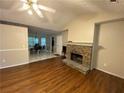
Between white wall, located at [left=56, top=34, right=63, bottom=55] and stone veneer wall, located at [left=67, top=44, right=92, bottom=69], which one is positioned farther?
white wall, located at [left=56, top=34, right=63, bottom=55]

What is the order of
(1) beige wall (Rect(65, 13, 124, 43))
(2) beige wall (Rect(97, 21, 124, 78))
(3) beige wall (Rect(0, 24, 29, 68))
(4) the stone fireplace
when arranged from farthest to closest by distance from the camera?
(4) the stone fireplace < (3) beige wall (Rect(0, 24, 29, 68)) < (1) beige wall (Rect(65, 13, 124, 43)) < (2) beige wall (Rect(97, 21, 124, 78))

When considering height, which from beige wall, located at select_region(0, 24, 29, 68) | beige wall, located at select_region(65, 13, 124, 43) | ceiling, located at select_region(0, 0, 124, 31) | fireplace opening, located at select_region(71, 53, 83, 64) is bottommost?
fireplace opening, located at select_region(71, 53, 83, 64)

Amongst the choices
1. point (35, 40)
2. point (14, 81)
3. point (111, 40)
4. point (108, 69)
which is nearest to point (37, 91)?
point (14, 81)

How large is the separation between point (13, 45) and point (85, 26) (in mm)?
4044

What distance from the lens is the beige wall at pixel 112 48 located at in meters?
3.48

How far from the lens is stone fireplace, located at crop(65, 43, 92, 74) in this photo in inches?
166

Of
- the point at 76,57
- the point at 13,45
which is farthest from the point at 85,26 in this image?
the point at 13,45

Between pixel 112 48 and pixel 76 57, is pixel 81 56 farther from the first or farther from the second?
pixel 112 48

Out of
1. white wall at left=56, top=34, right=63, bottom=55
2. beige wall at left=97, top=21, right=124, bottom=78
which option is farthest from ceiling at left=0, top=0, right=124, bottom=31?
white wall at left=56, top=34, right=63, bottom=55

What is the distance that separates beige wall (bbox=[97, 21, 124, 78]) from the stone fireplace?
1.92ft

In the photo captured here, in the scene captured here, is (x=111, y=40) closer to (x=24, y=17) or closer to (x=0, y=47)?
(x=24, y=17)

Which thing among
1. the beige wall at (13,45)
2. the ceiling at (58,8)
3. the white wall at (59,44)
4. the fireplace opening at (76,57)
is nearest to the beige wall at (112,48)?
the ceiling at (58,8)

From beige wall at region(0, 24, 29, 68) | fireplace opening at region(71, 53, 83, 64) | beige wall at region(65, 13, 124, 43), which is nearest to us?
beige wall at region(65, 13, 124, 43)

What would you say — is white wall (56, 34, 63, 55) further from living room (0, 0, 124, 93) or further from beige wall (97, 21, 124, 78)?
beige wall (97, 21, 124, 78)
